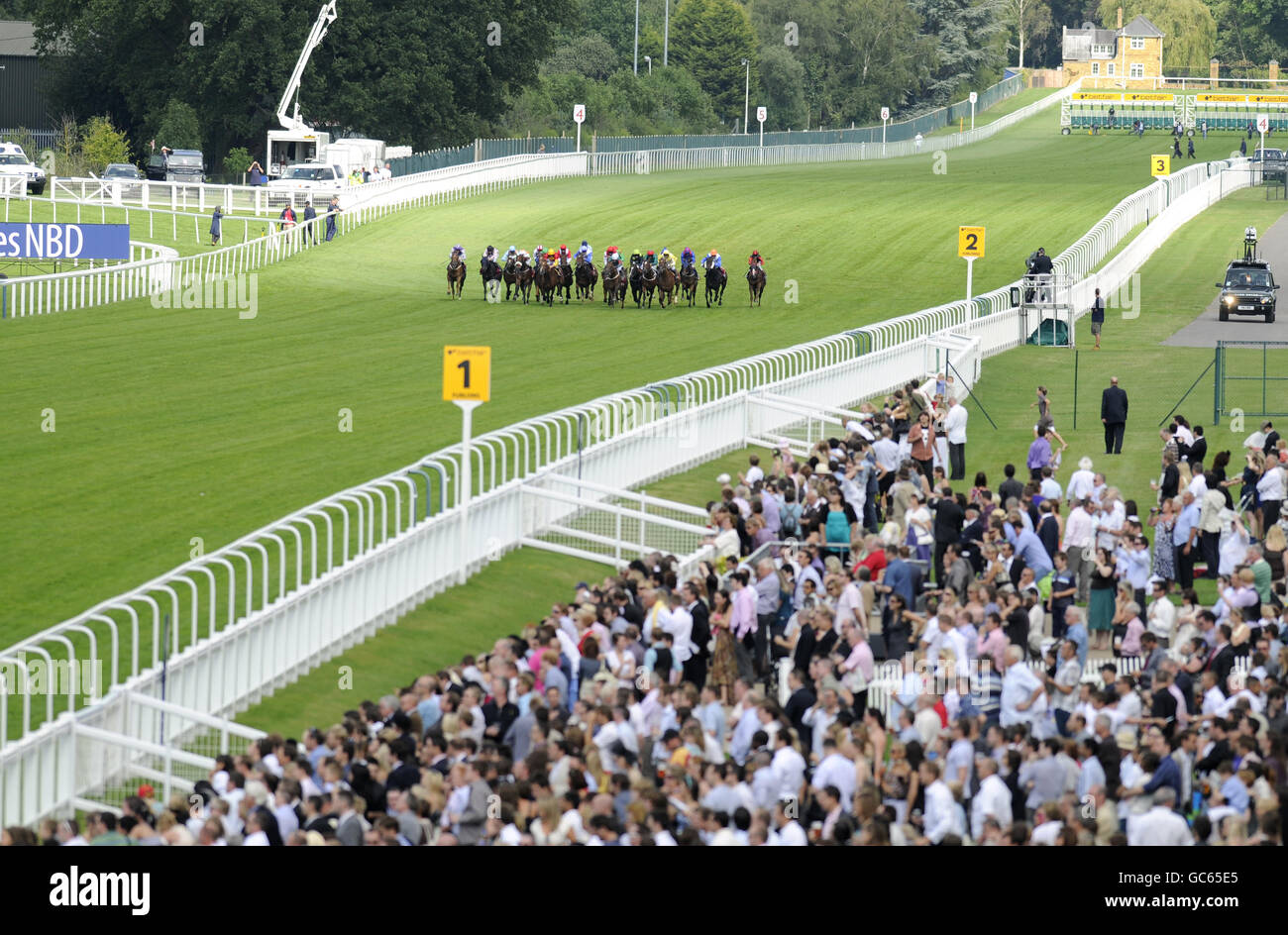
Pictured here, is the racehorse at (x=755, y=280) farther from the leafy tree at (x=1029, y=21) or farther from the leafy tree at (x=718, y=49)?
the leafy tree at (x=1029, y=21)

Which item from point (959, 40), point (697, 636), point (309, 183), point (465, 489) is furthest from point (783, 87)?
point (697, 636)

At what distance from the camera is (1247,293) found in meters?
41.5

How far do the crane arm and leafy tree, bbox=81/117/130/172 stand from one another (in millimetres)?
5236

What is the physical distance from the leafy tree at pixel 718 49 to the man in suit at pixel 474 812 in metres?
89.2

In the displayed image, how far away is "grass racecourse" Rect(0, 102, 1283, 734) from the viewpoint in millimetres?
18516

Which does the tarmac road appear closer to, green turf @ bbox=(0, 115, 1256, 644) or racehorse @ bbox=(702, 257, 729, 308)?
green turf @ bbox=(0, 115, 1256, 644)

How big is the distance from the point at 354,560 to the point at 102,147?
50746 millimetres

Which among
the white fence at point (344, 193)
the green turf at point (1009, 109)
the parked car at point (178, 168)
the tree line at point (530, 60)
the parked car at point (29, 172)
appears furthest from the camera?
the green turf at point (1009, 109)

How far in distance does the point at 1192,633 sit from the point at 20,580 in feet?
31.8

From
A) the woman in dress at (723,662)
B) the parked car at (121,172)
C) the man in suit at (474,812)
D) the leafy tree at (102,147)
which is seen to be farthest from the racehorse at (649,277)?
the man in suit at (474,812)

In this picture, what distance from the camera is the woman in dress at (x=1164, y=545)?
62.4ft

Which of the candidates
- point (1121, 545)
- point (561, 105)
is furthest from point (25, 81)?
point (1121, 545)

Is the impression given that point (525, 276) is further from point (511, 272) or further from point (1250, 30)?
point (1250, 30)
